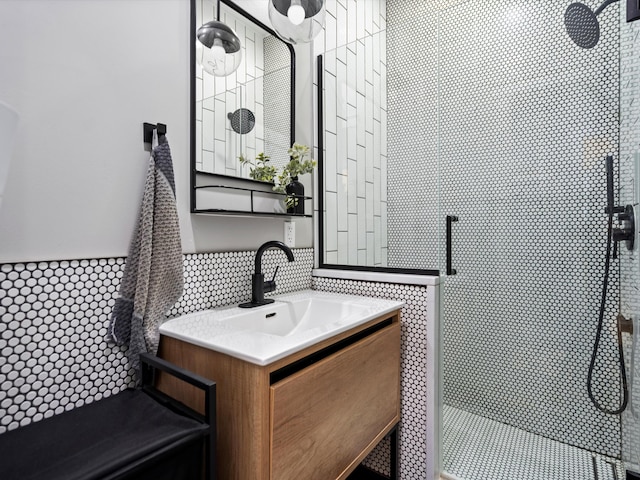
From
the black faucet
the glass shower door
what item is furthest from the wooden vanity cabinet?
the glass shower door

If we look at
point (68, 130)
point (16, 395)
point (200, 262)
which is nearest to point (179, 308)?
point (200, 262)

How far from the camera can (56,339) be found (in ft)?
2.97

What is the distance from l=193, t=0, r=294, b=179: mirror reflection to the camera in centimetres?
127

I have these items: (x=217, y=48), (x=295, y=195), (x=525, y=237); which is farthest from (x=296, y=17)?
(x=525, y=237)

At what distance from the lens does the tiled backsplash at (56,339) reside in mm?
830

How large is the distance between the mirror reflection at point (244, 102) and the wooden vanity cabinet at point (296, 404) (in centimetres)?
73

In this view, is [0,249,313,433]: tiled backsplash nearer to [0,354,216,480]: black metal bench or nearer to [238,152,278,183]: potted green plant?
[0,354,216,480]: black metal bench

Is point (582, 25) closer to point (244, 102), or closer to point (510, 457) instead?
point (244, 102)

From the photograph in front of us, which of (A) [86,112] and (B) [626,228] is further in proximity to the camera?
(B) [626,228]

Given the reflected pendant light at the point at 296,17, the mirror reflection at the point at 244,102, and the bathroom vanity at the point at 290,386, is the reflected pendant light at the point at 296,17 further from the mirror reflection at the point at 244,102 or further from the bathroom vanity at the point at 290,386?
the bathroom vanity at the point at 290,386

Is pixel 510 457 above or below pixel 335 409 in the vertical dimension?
below

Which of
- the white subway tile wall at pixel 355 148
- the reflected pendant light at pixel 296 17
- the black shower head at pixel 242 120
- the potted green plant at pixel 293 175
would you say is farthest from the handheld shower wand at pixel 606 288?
the black shower head at pixel 242 120

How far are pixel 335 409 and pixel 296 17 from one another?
141cm

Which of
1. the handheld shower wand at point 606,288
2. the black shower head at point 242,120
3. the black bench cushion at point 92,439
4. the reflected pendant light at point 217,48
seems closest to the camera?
the black bench cushion at point 92,439
